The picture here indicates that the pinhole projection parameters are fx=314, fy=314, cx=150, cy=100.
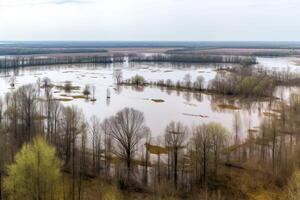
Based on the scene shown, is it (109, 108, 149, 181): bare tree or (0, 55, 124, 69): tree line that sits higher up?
(0, 55, 124, 69): tree line

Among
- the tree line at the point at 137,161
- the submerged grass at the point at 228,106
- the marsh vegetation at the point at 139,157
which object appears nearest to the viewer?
the tree line at the point at 137,161

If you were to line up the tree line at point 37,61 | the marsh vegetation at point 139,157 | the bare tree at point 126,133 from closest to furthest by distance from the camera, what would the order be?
the marsh vegetation at point 139,157 < the bare tree at point 126,133 < the tree line at point 37,61

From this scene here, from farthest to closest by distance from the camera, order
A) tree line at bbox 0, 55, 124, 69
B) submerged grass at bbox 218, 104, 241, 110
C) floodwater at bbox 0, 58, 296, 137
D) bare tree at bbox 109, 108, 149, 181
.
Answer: tree line at bbox 0, 55, 124, 69, submerged grass at bbox 218, 104, 241, 110, floodwater at bbox 0, 58, 296, 137, bare tree at bbox 109, 108, 149, 181

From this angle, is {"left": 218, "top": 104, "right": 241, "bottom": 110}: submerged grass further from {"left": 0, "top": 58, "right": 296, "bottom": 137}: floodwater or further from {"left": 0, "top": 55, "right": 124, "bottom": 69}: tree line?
{"left": 0, "top": 55, "right": 124, "bottom": 69}: tree line

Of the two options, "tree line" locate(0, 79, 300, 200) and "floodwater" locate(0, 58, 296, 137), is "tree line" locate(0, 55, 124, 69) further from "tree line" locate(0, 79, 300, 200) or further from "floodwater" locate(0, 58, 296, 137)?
"tree line" locate(0, 79, 300, 200)

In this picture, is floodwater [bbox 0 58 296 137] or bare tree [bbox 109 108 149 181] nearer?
bare tree [bbox 109 108 149 181]

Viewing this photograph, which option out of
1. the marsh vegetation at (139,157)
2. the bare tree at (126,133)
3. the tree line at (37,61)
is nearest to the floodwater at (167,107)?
the marsh vegetation at (139,157)

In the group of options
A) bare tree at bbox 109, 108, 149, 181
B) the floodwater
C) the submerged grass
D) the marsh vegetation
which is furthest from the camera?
the submerged grass

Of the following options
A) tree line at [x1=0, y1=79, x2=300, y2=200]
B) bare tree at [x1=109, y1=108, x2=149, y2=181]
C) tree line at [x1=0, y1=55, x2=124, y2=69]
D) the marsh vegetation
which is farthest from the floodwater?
tree line at [x1=0, y1=55, x2=124, y2=69]

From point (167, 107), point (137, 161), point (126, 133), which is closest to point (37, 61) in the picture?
point (167, 107)

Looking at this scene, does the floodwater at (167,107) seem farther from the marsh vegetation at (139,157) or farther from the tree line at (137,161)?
the tree line at (137,161)

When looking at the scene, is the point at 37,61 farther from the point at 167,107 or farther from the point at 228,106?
the point at 228,106
